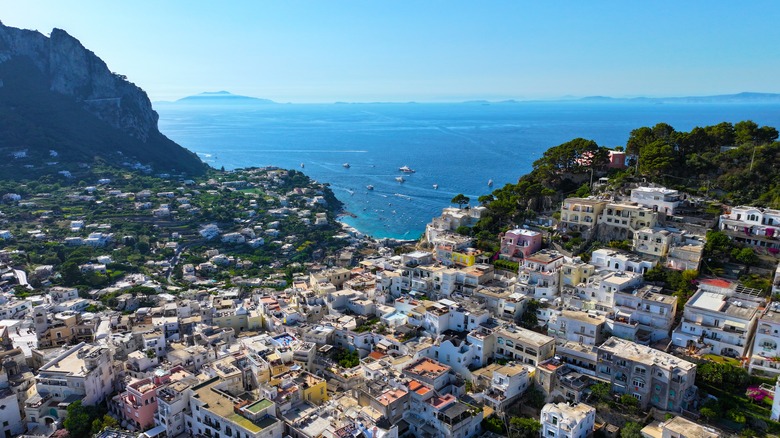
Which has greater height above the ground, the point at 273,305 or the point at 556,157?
the point at 556,157

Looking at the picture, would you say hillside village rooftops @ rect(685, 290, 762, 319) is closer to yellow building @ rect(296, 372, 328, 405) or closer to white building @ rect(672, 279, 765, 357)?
white building @ rect(672, 279, 765, 357)

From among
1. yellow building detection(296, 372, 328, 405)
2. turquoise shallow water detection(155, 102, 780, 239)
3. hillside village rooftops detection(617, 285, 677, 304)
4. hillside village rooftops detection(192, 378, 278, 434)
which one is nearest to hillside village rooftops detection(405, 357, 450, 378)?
yellow building detection(296, 372, 328, 405)

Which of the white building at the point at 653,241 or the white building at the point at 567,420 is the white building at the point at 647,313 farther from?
the white building at the point at 567,420

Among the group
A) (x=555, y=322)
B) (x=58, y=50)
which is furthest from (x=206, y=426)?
(x=58, y=50)

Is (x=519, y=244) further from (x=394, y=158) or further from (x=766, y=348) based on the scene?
(x=394, y=158)

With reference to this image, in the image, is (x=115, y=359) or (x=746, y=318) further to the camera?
(x=115, y=359)

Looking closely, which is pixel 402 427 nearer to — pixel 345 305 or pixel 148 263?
pixel 345 305

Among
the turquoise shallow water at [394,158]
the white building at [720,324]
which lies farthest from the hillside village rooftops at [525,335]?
the turquoise shallow water at [394,158]
